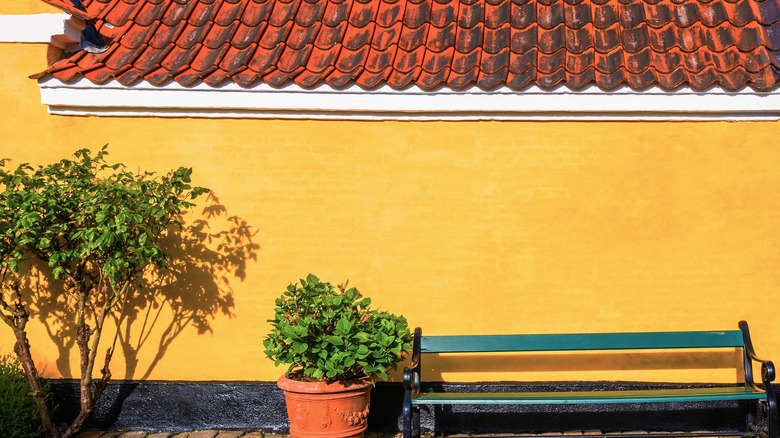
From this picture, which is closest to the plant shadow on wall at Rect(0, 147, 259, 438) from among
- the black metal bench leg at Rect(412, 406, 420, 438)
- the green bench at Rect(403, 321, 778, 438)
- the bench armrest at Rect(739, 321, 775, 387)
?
the green bench at Rect(403, 321, 778, 438)

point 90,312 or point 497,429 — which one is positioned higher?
point 90,312

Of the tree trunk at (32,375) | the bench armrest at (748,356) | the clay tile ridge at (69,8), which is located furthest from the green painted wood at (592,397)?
the clay tile ridge at (69,8)

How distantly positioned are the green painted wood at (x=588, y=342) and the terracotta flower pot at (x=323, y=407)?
67 centimetres

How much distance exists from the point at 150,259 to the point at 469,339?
7.46 feet

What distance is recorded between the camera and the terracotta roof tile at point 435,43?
6453 mm

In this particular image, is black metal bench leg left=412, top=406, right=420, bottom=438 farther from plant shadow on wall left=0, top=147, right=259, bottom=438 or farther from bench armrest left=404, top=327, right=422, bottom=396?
plant shadow on wall left=0, top=147, right=259, bottom=438

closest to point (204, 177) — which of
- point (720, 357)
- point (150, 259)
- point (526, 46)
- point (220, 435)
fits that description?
point (150, 259)

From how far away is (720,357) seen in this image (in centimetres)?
658

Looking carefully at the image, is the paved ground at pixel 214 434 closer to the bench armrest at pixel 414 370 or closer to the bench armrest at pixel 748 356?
the bench armrest at pixel 414 370

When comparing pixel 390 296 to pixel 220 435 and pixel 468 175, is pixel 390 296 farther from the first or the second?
pixel 220 435

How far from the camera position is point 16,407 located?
6293mm

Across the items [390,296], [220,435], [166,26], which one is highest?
[166,26]

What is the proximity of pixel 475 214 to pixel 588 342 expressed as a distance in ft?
3.98

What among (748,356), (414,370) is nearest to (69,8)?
(414,370)
